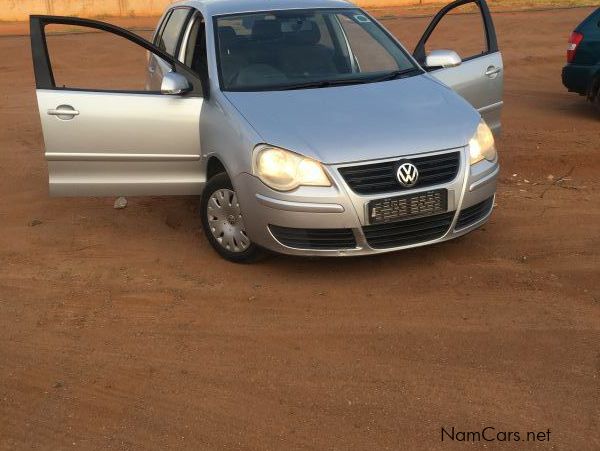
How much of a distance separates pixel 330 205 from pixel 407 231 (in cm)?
55

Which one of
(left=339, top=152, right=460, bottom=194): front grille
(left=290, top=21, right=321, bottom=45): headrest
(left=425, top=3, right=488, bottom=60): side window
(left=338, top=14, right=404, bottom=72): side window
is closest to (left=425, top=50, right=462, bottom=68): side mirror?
(left=338, top=14, right=404, bottom=72): side window

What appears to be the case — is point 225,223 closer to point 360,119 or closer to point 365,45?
point 360,119

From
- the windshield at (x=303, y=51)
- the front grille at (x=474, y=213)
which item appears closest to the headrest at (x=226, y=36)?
the windshield at (x=303, y=51)

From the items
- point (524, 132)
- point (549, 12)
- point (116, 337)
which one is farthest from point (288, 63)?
point (549, 12)

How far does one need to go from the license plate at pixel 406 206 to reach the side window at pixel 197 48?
2088 millimetres

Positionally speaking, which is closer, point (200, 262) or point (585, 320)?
point (585, 320)

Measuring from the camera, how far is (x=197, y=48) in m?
7.02

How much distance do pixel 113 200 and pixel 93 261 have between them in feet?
5.41

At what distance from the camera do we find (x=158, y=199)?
311 inches

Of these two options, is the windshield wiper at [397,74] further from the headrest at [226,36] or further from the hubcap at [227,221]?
the hubcap at [227,221]

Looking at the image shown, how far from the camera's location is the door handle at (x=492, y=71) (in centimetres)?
708

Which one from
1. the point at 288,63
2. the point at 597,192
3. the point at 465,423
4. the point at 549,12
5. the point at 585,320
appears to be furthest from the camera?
the point at 549,12

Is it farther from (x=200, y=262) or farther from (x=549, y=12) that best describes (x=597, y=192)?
(x=549, y=12)

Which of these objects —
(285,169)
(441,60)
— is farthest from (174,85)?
(441,60)
